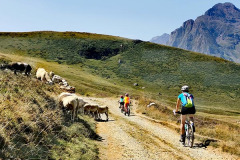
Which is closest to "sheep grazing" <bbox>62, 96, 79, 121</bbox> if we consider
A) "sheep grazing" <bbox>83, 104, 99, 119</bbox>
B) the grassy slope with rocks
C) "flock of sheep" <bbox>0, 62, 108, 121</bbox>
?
"flock of sheep" <bbox>0, 62, 108, 121</bbox>

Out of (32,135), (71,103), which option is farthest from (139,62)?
(32,135)

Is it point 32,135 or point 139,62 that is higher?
point 139,62

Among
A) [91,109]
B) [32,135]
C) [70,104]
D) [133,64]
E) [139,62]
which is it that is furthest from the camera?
[139,62]

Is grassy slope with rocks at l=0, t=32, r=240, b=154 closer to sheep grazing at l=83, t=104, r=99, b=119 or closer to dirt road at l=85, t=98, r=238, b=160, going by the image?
sheep grazing at l=83, t=104, r=99, b=119

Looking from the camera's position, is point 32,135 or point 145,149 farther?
point 145,149

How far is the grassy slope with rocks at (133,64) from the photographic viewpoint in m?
67.8

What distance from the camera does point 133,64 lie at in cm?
8769

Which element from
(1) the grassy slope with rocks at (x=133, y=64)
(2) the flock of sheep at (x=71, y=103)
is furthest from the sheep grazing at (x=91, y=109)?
(1) the grassy slope with rocks at (x=133, y=64)

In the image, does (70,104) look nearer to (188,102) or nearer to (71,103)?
(71,103)

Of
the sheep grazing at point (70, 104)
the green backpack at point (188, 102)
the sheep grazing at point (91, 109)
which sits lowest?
the sheep grazing at point (91, 109)

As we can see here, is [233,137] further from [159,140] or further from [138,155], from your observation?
[138,155]

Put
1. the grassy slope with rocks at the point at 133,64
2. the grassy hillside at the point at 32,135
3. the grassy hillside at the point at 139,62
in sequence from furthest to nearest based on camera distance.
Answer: the grassy hillside at the point at 139,62
the grassy slope with rocks at the point at 133,64
the grassy hillside at the point at 32,135

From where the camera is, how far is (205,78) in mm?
79125

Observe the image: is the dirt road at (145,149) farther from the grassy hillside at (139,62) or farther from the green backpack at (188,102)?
the grassy hillside at (139,62)
